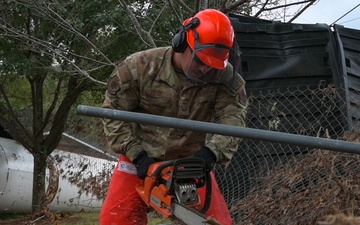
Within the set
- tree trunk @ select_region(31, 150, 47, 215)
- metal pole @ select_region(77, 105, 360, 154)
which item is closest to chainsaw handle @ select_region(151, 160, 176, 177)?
metal pole @ select_region(77, 105, 360, 154)

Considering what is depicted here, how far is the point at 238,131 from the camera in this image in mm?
2045

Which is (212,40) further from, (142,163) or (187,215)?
(187,215)

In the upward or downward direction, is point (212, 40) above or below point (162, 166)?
above

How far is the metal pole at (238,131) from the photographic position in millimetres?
1944

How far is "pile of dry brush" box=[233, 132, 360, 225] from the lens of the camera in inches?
181

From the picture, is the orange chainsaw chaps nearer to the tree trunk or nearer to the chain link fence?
the chain link fence

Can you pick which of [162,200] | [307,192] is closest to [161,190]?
[162,200]

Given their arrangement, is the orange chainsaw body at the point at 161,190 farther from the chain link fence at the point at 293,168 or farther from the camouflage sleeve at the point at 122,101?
the chain link fence at the point at 293,168

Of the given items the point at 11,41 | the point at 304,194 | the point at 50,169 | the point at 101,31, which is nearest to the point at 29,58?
the point at 11,41

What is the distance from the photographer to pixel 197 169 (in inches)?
138

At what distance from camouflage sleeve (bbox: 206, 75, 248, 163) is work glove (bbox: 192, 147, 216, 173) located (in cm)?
8

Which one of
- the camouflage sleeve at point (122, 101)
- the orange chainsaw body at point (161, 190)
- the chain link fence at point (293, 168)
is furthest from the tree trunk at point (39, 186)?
the orange chainsaw body at point (161, 190)

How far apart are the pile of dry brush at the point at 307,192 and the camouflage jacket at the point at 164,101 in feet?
3.54

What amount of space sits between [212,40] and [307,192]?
1.92 metres
